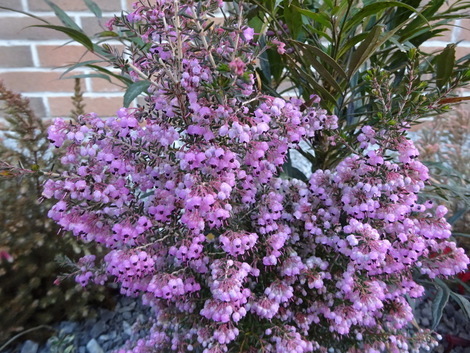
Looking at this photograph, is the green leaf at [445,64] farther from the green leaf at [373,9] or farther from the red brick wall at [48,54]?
the red brick wall at [48,54]

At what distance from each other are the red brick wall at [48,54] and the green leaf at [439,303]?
1078 mm

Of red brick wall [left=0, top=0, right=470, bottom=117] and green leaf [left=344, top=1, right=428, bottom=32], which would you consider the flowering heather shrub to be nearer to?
green leaf [left=344, top=1, right=428, bottom=32]

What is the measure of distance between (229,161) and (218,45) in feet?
0.69

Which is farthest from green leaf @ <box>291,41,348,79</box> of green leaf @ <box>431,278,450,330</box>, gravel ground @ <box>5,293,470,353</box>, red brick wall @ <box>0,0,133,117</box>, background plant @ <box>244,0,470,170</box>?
red brick wall @ <box>0,0,133,117</box>

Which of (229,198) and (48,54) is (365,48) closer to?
(229,198)

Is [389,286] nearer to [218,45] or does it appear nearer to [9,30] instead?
[218,45]

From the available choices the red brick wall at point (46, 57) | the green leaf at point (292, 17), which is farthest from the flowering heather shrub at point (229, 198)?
the red brick wall at point (46, 57)

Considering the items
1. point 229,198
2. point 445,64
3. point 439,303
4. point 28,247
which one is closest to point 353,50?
point 445,64

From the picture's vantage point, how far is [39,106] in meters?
1.67

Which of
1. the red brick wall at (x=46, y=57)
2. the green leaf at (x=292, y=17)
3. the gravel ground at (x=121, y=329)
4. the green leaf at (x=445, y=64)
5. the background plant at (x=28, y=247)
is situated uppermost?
the green leaf at (x=292, y=17)

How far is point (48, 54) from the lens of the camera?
158cm

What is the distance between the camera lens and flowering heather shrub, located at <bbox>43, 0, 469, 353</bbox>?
23.0 inches

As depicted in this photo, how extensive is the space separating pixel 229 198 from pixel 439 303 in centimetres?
55

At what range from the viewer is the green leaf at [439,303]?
2.66 feet
